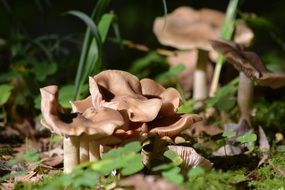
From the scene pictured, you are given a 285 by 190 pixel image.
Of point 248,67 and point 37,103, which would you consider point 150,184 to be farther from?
point 37,103

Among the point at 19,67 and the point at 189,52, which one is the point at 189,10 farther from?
the point at 19,67

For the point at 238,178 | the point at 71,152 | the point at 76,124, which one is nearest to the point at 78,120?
the point at 76,124

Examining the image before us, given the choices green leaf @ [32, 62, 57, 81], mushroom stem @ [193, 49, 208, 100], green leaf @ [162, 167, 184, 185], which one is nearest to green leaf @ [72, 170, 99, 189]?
green leaf @ [162, 167, 184, 185]

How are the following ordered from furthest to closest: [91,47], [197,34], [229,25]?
[197,34] → [229,25] → [91,47]

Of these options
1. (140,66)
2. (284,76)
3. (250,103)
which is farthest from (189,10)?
(284,76)

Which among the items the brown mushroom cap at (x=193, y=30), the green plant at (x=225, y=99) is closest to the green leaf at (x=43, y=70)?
the brown mushroom cap at (x=193, y=30)

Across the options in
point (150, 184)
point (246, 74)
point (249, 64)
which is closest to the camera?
point (150, 184)
